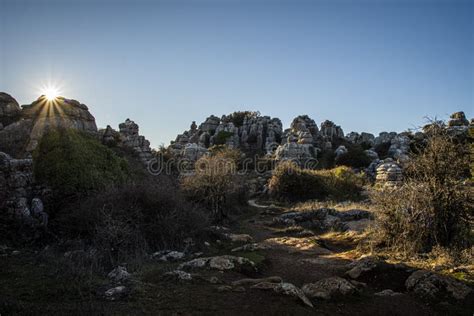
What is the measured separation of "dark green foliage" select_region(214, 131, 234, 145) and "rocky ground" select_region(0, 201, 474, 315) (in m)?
50.9

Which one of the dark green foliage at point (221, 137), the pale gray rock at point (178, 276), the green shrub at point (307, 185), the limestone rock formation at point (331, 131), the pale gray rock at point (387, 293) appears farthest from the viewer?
the dark green foliage at point (221, 137)

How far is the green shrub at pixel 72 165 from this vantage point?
41.0 ft

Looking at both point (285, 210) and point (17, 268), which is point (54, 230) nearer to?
point (17, 268)

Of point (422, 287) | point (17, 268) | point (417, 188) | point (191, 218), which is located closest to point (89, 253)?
point (17, 268)

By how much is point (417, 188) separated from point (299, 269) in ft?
15.7

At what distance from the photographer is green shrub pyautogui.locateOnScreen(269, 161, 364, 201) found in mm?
28445

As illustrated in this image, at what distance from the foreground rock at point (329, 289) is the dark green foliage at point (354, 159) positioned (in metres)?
37.8

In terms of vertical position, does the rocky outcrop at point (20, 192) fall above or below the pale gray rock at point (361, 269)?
above

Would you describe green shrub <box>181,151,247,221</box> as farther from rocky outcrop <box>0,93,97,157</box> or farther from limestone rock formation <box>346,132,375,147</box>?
limestone rock formation <box>346,132,375,147</box>

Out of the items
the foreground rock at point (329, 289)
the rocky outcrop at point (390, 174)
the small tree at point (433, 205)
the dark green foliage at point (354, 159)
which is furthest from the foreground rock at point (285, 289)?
the dark green foliage at point (354, 159)

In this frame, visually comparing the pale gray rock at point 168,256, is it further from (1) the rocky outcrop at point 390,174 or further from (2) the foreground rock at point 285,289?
(1) the rocky outcrop at point 390,174

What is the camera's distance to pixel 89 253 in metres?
8.44

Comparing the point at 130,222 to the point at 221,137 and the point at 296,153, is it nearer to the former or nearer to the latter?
the point at 296,153

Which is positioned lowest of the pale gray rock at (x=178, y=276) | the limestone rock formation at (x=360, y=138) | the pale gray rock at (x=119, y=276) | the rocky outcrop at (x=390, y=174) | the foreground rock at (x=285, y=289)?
the foreground rock at (x=285, y=289)
